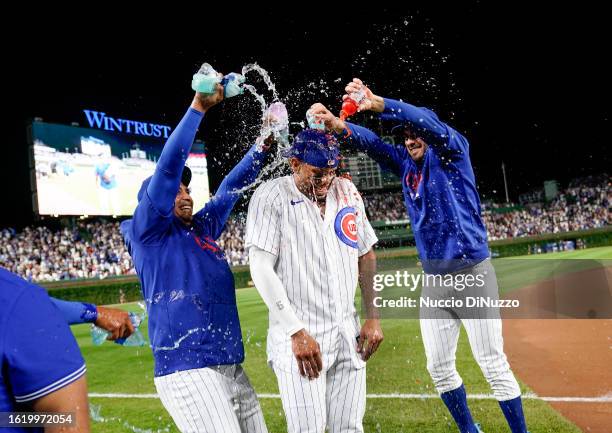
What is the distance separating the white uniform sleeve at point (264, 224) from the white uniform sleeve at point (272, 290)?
1.3 inches

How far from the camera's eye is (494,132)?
3406cm

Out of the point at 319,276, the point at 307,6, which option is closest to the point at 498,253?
the point at 307,6

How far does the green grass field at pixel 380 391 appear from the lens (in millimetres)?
4648

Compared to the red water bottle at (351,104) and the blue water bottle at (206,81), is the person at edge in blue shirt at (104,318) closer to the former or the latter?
the blue water bottle at (206,81)

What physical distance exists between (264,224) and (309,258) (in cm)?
28

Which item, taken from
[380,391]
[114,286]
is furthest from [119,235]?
[380,391]

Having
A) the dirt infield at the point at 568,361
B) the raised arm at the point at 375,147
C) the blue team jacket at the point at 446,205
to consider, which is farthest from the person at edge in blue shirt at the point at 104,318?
the dirt infield at the point at 568,361

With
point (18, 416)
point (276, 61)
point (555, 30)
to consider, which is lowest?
point (18, 416)

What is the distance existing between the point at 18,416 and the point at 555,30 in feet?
100

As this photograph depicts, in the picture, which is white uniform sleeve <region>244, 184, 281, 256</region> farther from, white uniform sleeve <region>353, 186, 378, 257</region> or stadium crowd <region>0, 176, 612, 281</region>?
stadium crowd <region>0, 176, 612, 281</region>

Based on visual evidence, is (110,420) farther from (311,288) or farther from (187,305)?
(311,288)

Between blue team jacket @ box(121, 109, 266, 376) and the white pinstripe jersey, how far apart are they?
0.88ft

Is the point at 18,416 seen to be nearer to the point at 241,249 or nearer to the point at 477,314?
the point at 477,314

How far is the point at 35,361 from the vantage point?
1185mm
